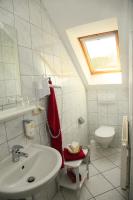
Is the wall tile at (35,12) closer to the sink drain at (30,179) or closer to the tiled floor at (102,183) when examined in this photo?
the sink drain at (30,179)

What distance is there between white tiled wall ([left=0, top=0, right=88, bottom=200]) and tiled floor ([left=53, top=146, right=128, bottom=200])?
1.13 ft

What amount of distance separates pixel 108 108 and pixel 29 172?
2215 mm

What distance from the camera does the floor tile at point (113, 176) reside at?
1.98 m

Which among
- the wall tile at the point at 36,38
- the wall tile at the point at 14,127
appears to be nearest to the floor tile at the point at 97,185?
the wall tile at the point at 14,127

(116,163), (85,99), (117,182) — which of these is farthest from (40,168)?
(85,99)

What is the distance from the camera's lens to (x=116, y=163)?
2438mm

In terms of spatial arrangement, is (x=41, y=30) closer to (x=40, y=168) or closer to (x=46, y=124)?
(x=46, y=124)

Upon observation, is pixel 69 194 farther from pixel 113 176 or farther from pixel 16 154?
pixel 16 154

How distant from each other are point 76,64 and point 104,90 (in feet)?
2.82

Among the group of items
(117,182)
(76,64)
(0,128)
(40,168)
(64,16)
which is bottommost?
(117,182)

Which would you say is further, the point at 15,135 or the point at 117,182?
the point at 117,182

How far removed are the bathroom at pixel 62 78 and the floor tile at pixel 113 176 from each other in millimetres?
14

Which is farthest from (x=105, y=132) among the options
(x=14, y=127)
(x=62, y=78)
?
(x=14, y=127)

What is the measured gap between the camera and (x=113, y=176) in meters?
2.12
